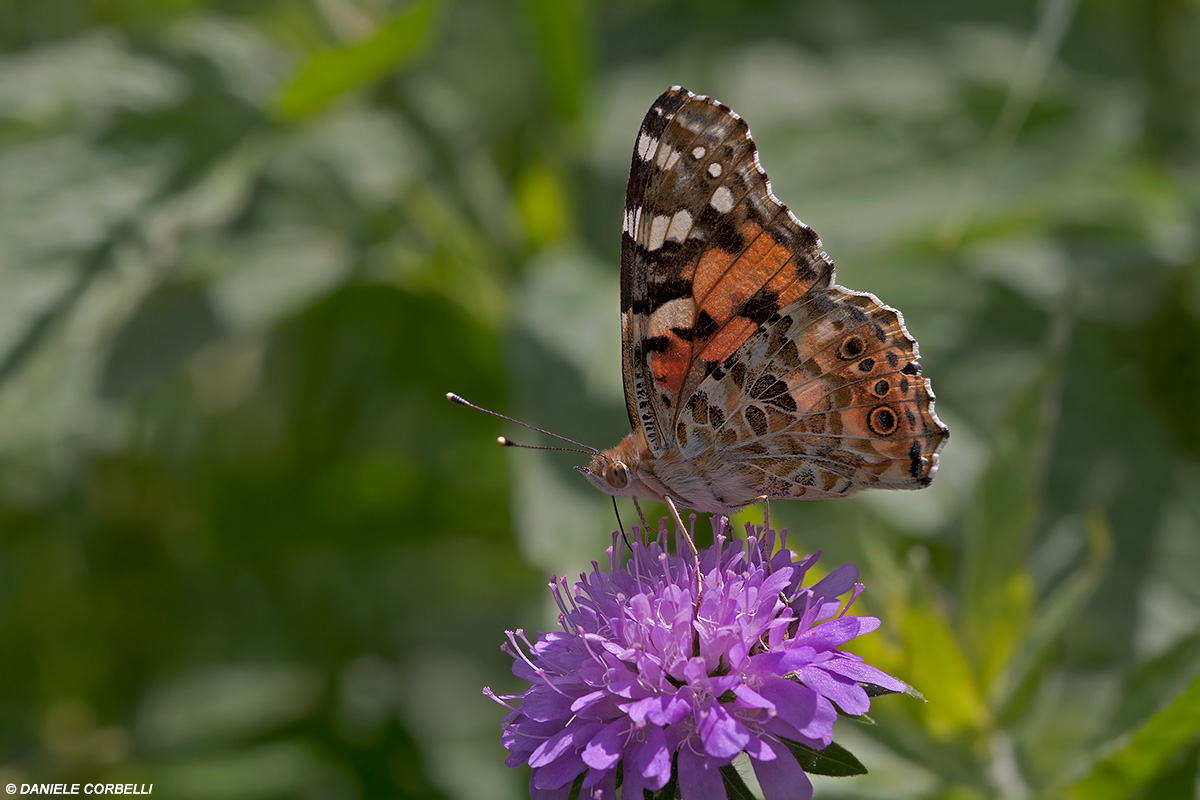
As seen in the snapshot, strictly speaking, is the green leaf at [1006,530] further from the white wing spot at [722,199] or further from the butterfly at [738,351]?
the white wing spot at [722,199]

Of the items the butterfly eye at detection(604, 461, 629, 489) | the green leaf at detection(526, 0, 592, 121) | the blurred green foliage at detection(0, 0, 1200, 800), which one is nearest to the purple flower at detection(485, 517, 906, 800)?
the butterfly eye at detection(604, 461, 629, 489)

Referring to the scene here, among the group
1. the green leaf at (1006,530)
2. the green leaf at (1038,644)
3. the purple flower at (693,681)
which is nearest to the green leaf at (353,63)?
the purple flower at (693,681)

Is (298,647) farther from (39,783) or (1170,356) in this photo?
(1170,356)

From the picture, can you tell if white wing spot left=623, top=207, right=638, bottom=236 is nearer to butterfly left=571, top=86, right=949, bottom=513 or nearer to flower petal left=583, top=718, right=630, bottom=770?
butterfly left=571, top=86, right=949, bottom=513

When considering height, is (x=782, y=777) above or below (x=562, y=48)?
below

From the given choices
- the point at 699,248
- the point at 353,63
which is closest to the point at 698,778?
the point at 699,248

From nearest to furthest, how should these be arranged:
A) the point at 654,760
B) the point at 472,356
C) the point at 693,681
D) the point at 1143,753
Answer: the point at 654,760 → the point at 693,681 → the point at 1143,753 → the point at 472,356

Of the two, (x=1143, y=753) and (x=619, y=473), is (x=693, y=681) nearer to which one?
(x=619, y=473)
